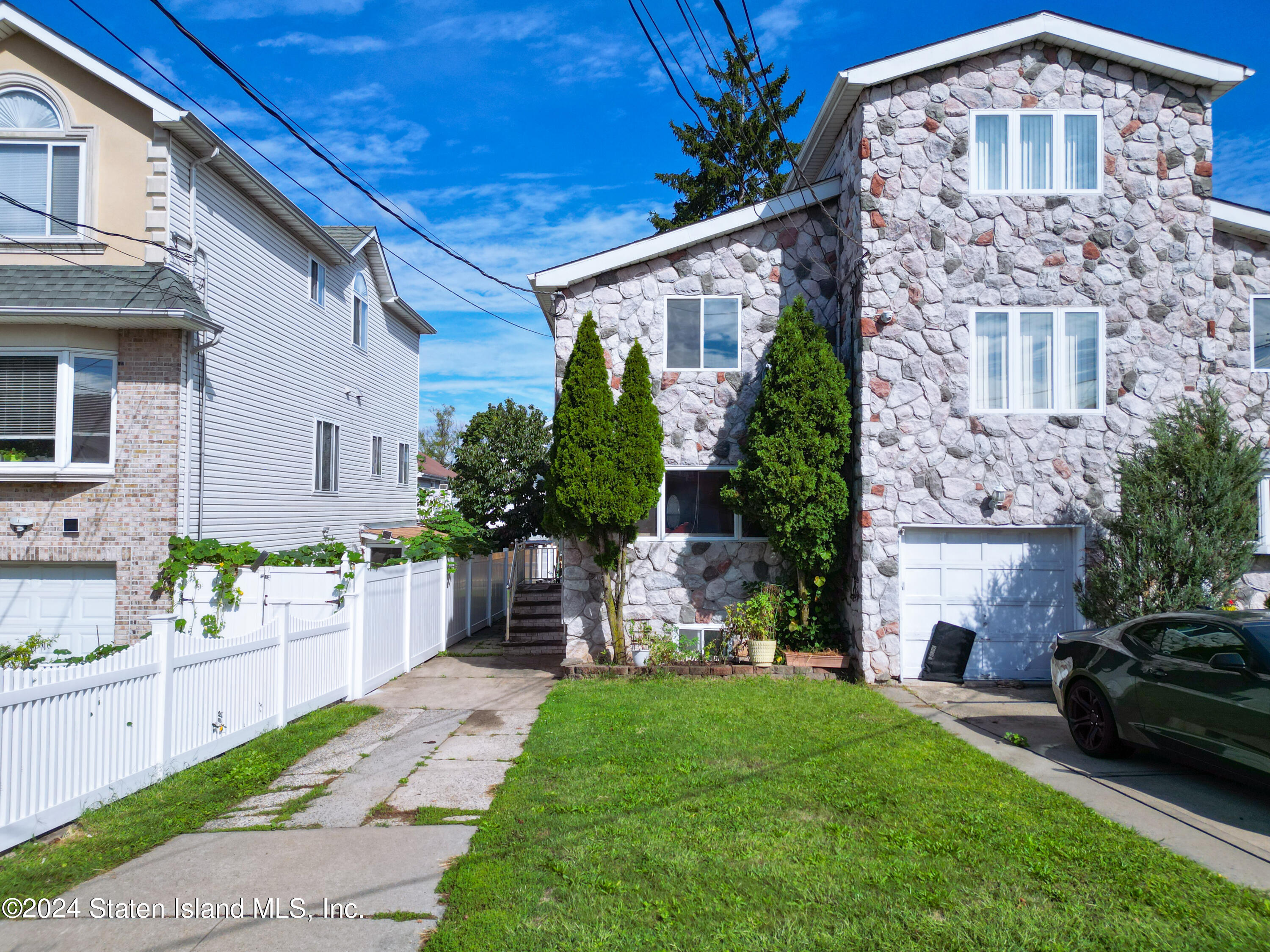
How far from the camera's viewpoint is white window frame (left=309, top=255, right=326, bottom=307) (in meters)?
16.2

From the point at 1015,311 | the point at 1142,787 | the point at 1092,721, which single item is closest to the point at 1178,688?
the point at 1142,787

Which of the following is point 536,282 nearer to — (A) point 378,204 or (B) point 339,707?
(A) point 378,204

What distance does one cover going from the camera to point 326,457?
16.9 m

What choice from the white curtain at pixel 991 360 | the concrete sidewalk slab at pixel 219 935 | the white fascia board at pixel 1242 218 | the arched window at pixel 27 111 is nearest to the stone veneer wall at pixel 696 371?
the white curtain at pixel 991 360

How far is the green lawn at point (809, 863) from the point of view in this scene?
3.94 m

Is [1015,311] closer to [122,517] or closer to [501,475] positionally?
[122,517]

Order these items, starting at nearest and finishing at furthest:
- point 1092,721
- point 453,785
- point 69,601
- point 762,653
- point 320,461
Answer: point 453,785, point 1092,721, point 762,653, point 69,601, point 320,461

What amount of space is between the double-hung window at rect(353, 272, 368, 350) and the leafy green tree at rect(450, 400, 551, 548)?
3.88 meters

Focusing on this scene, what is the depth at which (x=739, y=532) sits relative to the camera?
11711mm

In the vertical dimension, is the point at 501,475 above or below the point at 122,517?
above

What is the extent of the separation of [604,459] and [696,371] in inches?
84.8

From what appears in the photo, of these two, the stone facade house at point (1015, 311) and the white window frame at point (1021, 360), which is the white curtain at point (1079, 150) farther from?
the white window frame at point (1021, 360)

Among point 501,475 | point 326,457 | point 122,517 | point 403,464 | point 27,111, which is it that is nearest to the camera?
point 122,517

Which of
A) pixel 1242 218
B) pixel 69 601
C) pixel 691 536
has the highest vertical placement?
pixel 1242 218
